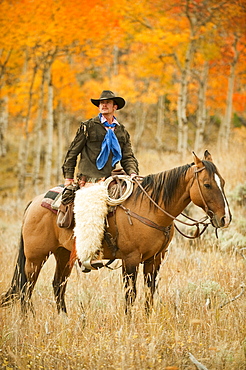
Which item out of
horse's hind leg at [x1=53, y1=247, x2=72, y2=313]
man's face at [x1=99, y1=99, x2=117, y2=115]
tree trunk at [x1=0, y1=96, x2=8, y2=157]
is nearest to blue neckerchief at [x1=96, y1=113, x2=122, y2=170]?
man's face at [x1=99, y1=99, x2=117, y2=115]

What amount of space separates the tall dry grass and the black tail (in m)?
0.25

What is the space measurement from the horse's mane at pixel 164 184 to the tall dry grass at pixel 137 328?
1.08m

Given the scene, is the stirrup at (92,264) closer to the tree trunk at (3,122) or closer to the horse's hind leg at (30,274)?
the horse's hind leg at (30,274)

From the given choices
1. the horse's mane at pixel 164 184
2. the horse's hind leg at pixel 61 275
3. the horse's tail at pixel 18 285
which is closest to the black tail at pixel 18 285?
the horse's tail at pixel 18 285

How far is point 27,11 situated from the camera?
1184cm

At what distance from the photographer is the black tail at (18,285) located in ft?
16.5

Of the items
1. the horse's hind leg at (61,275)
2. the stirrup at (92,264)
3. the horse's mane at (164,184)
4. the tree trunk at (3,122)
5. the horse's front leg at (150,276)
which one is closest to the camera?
the horse's mane at (164,184)

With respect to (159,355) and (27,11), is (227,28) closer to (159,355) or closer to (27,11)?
(27,11)

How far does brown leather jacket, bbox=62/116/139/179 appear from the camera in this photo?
194 inches

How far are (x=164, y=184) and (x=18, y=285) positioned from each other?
7.53ft

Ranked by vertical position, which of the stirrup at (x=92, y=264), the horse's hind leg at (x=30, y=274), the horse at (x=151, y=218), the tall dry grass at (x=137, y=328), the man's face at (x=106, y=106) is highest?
the man's face at (x=106, y=106)

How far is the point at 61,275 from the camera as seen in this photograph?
5.44 m

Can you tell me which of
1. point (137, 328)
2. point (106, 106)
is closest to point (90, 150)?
point (106, 106)

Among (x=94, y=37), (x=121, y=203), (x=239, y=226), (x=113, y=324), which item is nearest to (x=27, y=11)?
(x=94, y=37)
